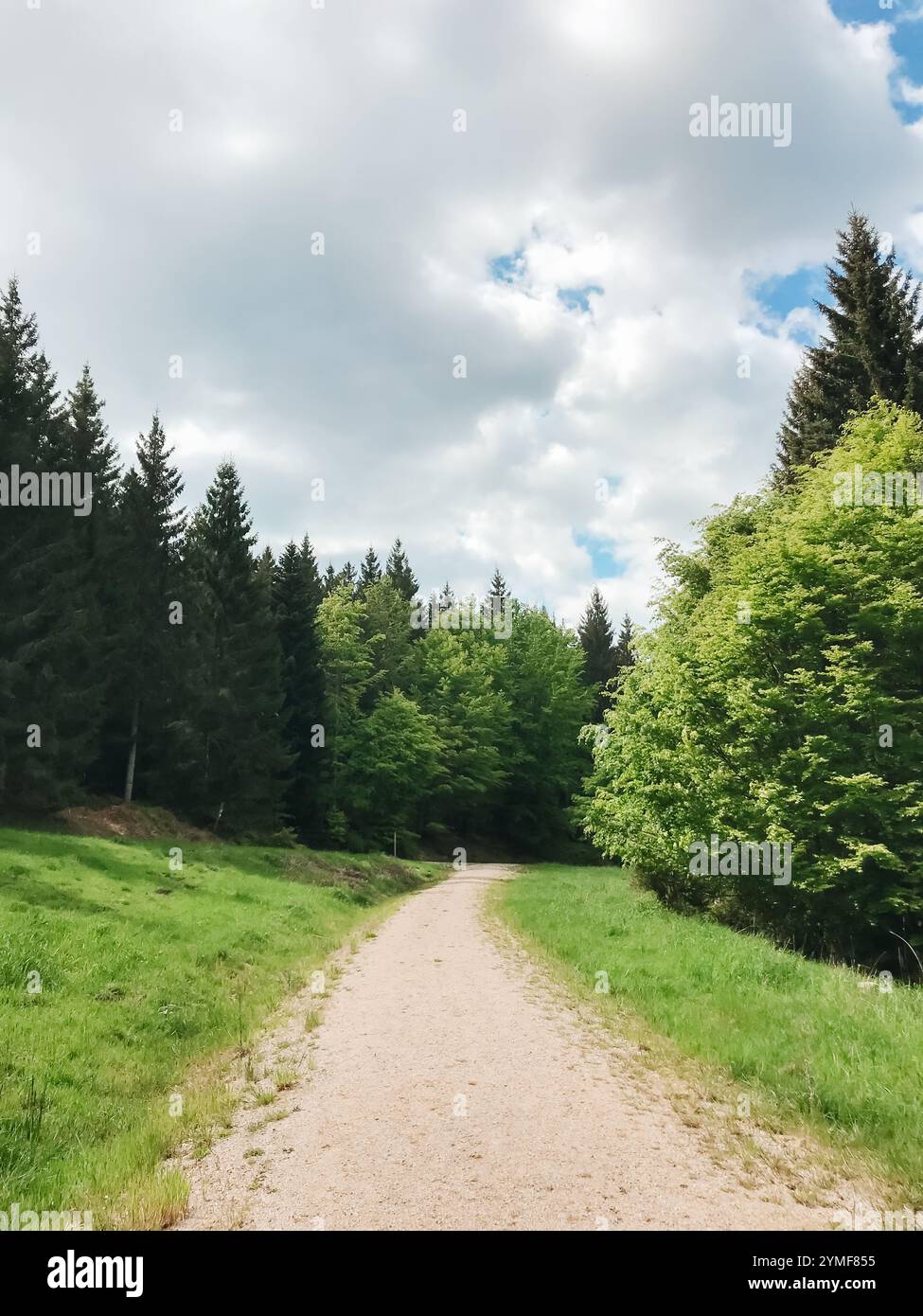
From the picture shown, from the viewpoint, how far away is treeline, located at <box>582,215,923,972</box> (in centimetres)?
1534

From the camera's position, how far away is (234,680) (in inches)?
1395

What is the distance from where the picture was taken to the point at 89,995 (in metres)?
9.71

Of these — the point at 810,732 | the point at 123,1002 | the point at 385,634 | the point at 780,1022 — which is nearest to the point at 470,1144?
the point at 780,1022

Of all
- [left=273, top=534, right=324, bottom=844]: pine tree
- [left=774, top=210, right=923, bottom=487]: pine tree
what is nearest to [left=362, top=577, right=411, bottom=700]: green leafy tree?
[left=273, top=534, right=324, bottom=844]: pine tree

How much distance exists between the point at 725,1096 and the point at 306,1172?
3.95 metres

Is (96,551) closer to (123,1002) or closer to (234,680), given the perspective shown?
(234,680)

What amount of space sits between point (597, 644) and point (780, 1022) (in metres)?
72.8

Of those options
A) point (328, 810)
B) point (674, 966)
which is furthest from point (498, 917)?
point (328, 810)

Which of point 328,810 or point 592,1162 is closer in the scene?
point 592,1162

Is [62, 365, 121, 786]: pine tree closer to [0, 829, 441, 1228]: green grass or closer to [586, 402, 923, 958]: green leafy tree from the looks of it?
[0, 829, 441, 1228]: green grass

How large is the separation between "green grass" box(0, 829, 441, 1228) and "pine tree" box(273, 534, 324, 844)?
743 inches

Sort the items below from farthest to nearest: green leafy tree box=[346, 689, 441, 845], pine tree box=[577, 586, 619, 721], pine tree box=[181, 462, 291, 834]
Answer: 1. pine tree box=[577, 586, 619, 721]
2. green leafy tree box=[346, 689, 441, 845]
3. pine tree box=[181, 462, 291, 834]

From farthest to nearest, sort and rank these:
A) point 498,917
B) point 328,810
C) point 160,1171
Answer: point 328,810, point 498,917, point 160,1171
